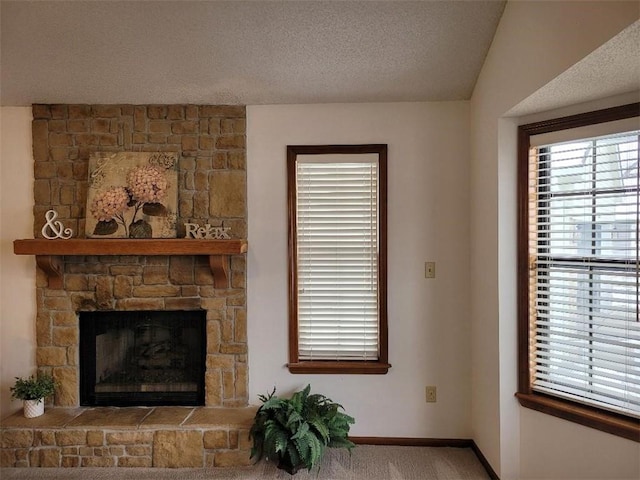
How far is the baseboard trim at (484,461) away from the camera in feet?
8.36

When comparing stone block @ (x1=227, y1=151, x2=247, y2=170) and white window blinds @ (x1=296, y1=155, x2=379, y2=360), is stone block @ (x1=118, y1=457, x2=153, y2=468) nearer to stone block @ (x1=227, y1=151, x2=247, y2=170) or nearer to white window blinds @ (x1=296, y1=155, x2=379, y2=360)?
white window blinds @ (x1=296, y1=155, x2=379, y2=360)

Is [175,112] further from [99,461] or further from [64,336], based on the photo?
[99,461]

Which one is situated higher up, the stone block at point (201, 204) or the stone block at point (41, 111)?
the stone block at point (41, 111)

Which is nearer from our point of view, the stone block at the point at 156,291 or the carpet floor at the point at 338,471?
the carpet floor at the point at 338,471

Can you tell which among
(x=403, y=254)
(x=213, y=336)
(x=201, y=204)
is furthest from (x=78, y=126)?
(x=403, y=254)

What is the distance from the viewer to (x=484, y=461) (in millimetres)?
2688

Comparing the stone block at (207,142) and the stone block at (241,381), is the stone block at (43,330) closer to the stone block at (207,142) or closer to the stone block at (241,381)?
the stone block at (241,381)

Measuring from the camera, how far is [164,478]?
2.62 meters

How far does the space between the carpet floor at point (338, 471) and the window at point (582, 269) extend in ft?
2.15

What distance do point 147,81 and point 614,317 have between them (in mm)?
2981

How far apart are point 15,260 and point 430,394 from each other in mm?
3058

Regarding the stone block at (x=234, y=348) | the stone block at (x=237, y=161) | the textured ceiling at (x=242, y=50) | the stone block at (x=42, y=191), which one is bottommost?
Result: the stone block at (x=234, y=348)

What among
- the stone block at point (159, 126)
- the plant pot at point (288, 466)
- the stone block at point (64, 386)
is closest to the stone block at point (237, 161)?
the stone block at point (159, 126)

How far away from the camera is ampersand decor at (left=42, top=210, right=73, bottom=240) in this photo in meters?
2.91
